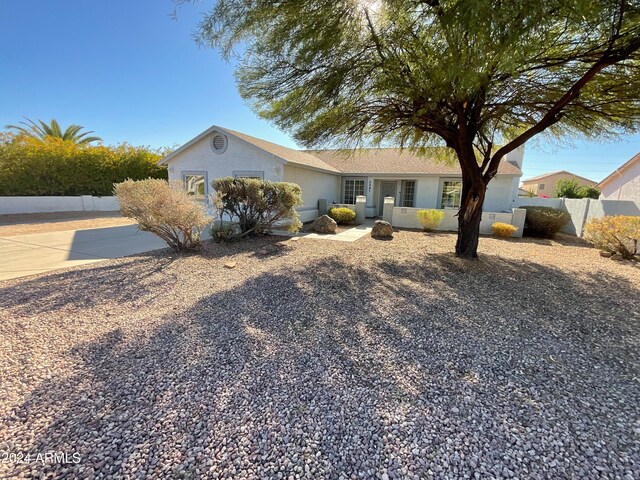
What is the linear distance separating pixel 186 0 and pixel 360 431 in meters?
6.57

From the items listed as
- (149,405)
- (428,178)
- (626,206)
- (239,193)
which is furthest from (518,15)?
(428,178)

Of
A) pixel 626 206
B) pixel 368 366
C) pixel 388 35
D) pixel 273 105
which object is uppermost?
pixel 388 35

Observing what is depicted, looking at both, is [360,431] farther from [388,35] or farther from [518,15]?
[388,35]

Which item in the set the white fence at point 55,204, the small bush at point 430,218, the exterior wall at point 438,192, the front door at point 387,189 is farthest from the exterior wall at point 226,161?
the front door at point 387,189

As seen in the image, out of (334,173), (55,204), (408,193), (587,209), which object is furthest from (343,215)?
(55,204)

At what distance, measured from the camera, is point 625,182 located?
63.4ft

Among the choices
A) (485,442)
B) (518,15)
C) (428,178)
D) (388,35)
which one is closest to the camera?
(485,442)

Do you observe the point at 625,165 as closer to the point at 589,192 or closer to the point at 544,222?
the point at 589,192

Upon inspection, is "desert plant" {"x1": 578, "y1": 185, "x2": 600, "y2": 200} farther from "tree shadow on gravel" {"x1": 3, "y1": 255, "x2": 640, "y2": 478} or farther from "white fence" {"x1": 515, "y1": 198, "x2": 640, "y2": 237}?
"tree shadow on gravel" {"x1": 3, "y1": 255, "x2": 640, "y2": 478}

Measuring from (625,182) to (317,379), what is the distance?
27.4 m

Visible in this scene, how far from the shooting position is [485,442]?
2004 millimetres

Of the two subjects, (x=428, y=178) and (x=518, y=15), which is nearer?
(x=518, y=15)

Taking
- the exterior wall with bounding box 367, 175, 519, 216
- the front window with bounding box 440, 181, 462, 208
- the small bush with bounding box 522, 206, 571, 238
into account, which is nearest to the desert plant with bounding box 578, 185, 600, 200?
the exterior wall with bounding box 367, 175, 519, 216

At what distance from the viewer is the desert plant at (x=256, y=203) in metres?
8.83
